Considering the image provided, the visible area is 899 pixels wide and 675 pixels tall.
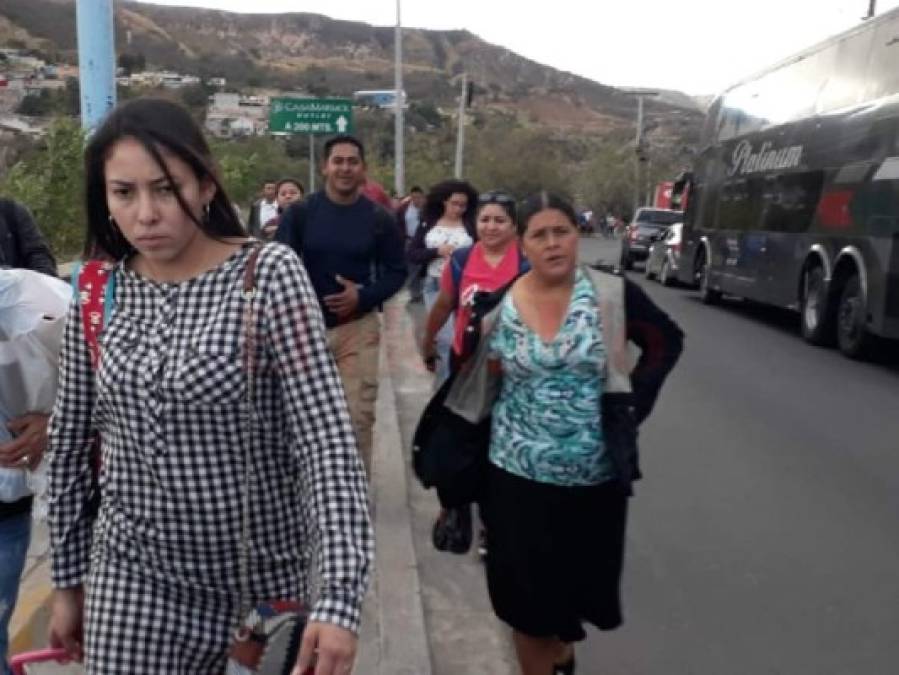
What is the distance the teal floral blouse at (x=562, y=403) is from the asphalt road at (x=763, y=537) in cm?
24

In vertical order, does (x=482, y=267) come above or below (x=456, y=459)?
above

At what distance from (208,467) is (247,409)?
0.12 metres

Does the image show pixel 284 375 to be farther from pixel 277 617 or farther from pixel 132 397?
pixel 277 617

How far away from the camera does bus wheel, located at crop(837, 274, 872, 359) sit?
12.2 m

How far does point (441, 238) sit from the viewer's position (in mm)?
7852

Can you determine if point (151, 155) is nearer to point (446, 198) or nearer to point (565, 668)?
point (565, 668)

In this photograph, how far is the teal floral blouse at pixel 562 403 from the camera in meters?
3.21

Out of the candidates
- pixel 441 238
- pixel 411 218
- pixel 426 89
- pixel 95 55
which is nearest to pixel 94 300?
pixel 95 55

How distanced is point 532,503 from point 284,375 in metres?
1.48

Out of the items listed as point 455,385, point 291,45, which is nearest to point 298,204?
point 455,385

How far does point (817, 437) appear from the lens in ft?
27.1

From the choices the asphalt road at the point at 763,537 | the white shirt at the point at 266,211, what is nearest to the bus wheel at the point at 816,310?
the asphalt road at the point at 763,537

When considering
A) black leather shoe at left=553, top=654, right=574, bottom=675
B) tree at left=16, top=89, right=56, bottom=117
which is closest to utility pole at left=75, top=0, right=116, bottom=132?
black leather shoe at left=553, top=654, right=574, bottom=675

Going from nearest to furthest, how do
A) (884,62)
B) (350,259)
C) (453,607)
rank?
(453,607)
(350,259)
(884,62)
